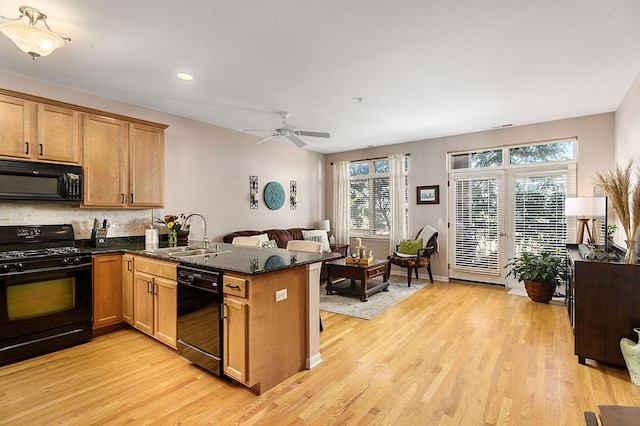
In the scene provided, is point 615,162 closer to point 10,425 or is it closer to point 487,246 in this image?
point 487,246

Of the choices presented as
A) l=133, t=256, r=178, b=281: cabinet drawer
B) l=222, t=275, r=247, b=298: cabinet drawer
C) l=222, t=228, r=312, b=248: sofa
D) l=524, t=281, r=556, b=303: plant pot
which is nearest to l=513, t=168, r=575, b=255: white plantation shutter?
l=524, t=281, r=556, b=303: plant pot

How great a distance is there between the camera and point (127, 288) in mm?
3562

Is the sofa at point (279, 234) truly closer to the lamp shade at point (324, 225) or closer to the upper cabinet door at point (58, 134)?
the lamp shade at point (324, 225)

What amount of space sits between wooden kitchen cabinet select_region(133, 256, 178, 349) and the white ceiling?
6.52 feet

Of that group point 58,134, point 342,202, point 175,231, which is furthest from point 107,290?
point 342,202

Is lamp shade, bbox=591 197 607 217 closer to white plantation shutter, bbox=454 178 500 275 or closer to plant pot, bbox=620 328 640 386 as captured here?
white plantation shutter, bbox=454 178 500 275

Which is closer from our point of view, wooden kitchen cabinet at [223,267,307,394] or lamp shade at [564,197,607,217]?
wooden kitchen cabinet at [223,267,307,394]

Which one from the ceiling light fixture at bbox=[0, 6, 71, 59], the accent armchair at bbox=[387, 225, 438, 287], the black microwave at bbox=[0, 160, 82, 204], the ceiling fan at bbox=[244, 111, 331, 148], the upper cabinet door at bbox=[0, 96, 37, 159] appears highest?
the ceiling light fixture at bbox=[0, 6, 71, 59]

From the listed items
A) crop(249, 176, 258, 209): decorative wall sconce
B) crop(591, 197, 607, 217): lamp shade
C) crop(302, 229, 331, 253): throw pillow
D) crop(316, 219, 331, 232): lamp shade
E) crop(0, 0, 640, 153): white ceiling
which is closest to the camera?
crop(0, 0, 640, 153): white ceiling

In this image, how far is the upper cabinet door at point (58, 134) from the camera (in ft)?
11.0

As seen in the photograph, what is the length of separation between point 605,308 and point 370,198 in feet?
15.5

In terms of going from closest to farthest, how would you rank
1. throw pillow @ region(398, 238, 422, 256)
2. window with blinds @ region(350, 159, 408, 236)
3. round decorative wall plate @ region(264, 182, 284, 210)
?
1. throw pillow @ region(398, 238, 422, 256)
2. round decorative wall plate @ region(264, 182, 284, 210)
3. window with blinds @ region(350, 159, 408, 236)

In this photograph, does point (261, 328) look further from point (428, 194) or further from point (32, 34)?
point (428, 194)

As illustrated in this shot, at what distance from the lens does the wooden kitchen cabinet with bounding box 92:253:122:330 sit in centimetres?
347
